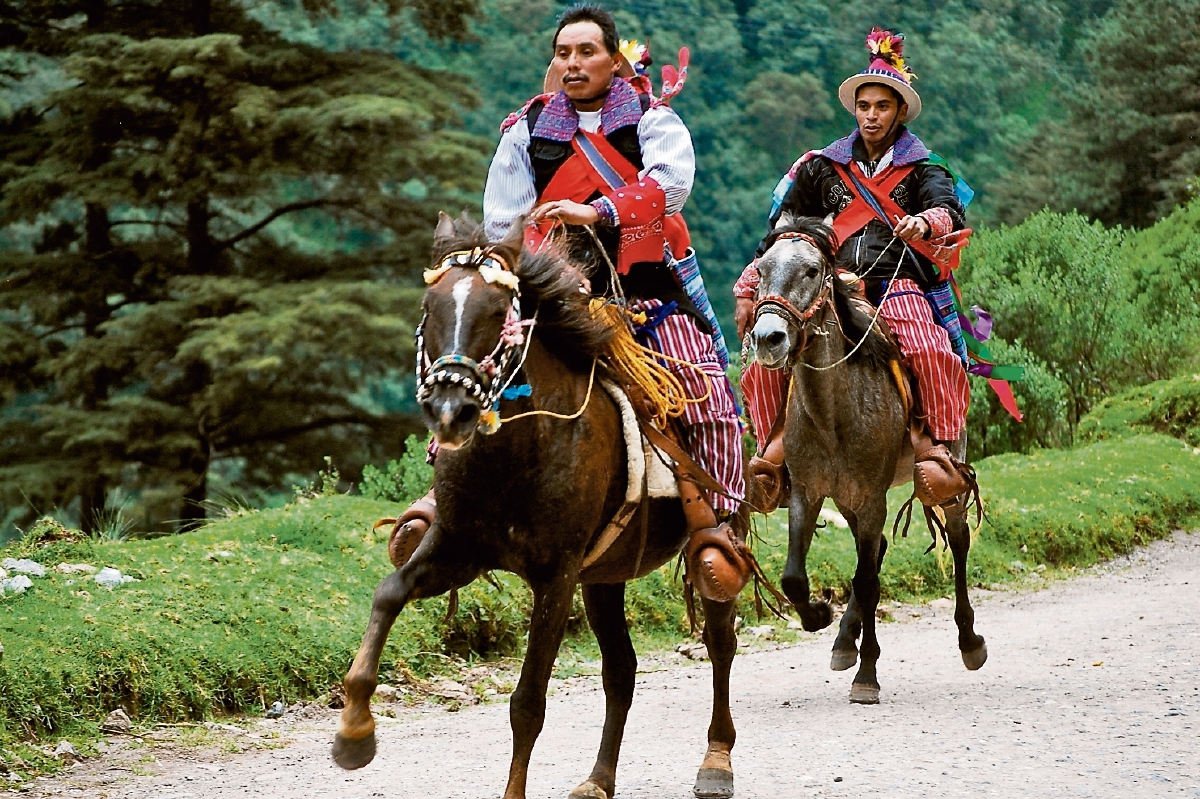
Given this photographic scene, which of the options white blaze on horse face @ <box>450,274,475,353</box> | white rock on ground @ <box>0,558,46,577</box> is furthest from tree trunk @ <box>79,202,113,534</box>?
white blaze on horse face @ <box>450,274,475,353</box>

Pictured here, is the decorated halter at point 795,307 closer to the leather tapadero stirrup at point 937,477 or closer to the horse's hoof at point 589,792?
the leather tapadero stirrup at point 937,477

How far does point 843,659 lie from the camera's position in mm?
8672

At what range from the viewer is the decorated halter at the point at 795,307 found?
24.3 feet

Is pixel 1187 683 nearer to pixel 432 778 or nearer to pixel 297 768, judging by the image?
pixel 432 778

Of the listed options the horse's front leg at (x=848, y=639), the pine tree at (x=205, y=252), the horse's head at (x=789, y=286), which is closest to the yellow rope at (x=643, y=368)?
the horse's head at (x=789, y=286)

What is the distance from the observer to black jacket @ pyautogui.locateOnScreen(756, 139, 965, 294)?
898cm

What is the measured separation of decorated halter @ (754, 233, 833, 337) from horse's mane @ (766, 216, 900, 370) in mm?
51

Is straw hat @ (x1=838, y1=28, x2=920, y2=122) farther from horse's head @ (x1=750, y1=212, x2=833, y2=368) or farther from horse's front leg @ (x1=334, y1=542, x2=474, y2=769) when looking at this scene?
horse's front leg @ (x1=334, y1=542, x2=474, y2=769)

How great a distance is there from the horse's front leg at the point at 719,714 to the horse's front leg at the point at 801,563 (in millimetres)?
1980

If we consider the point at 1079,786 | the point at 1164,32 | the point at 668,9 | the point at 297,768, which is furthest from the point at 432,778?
the point at 668,9

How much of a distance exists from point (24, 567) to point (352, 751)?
13.9 ft

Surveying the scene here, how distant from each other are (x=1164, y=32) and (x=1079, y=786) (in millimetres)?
33799

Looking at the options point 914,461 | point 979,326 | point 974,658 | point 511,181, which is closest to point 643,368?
point 511,181

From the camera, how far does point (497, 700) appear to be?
27.9ft
